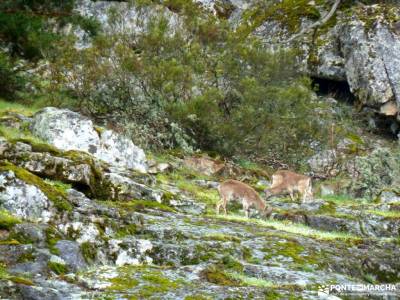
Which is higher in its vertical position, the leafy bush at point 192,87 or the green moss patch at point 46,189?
the leafy bush at point 192,87

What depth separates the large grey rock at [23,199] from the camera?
11039mm

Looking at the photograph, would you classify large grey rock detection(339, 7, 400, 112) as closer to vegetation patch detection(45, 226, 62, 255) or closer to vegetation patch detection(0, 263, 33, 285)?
vegetation patch detection(45, 226, 62, 255)

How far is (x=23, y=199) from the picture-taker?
441 inches

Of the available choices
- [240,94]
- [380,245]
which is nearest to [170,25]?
[240,94]

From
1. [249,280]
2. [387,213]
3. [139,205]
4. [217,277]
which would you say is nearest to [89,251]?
[217,277]

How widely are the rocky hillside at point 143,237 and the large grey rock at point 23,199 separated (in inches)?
0.7

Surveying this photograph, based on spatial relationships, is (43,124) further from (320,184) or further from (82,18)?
(320,184)

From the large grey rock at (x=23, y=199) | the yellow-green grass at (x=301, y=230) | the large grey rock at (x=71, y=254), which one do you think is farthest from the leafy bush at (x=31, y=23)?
the large grey rock at (x=71, y=254)

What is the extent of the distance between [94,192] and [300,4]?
31.9 meters

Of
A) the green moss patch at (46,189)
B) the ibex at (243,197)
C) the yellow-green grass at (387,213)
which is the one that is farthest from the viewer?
the ibex at (243,197)

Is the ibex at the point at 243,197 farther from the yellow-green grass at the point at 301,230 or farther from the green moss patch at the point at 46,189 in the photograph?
the green moss patch at the point at 46,189

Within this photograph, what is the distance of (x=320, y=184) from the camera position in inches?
1019

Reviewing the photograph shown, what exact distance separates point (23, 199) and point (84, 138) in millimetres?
9419

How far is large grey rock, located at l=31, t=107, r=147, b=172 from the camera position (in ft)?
66.6
